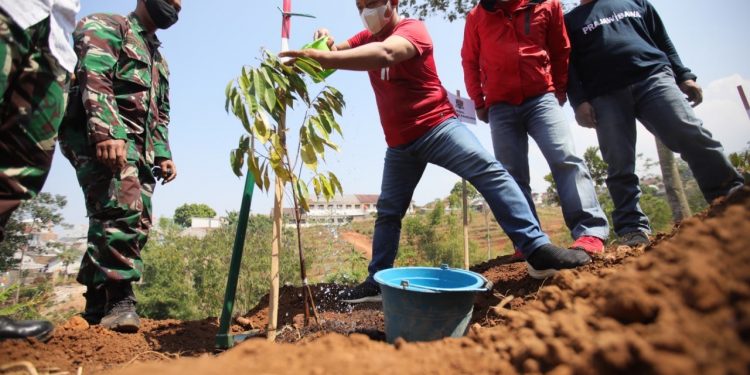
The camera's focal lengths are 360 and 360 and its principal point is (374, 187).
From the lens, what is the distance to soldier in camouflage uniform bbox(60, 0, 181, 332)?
1.78 metres

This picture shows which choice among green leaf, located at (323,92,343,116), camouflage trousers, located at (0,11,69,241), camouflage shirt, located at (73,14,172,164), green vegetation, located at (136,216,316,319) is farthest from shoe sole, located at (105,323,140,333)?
green vegetation, located at (136,216,316,319)

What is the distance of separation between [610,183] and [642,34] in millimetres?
1026

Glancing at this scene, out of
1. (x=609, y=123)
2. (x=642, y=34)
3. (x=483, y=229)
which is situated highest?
(x=642, y=34)

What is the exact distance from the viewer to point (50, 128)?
144 cm

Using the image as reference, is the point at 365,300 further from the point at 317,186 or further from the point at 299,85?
the point at 299,85

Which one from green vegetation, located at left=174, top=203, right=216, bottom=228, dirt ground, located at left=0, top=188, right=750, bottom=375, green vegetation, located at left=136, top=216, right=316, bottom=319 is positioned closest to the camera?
dirt ground, located at left=0, top=188, right=750, bottom=375

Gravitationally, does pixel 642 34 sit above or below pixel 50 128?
above

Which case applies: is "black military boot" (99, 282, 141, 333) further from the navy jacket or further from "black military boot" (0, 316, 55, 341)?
the navy jacket

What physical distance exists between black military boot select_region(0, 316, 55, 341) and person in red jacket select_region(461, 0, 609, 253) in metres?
2.42

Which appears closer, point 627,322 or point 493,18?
point 627,322

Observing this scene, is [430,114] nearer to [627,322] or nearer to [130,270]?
[627,322]

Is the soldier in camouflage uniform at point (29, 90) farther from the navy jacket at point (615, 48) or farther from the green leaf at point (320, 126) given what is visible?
the navy jacket at point (615, 48)

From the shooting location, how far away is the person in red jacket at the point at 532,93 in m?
1.97

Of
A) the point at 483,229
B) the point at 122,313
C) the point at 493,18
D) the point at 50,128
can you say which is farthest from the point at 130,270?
the point at 483,229
